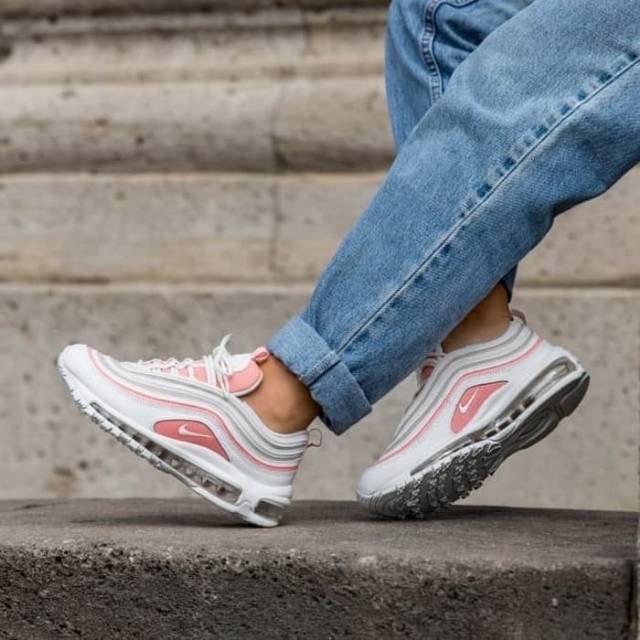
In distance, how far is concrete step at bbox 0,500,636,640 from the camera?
1.23 meters

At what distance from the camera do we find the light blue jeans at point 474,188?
1459 millimetres

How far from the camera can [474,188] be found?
4.87ft

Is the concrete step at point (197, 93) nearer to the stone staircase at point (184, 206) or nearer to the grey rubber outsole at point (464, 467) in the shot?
the stone staircase at point (184, 206)

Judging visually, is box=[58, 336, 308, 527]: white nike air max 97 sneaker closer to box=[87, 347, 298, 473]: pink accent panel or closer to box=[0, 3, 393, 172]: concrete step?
box=[87, 347, 298, 473]: pink accent panel

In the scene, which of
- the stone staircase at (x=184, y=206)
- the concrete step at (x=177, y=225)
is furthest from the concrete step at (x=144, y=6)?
the concrete step at (x=177, y=225)

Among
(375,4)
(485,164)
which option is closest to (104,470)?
(375,4)

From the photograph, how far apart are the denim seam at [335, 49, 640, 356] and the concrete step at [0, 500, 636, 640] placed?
0.98 ft

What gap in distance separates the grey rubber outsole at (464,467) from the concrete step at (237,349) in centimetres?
96

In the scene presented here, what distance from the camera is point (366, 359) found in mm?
1529

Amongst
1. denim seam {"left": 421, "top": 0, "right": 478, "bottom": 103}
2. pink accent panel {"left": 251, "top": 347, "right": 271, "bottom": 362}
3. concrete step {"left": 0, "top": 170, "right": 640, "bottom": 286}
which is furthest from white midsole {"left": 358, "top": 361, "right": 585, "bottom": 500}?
concrete step {"left": 0, "top": 170, "right": 640, "bottom": 286}

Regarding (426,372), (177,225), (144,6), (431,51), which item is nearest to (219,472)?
(426,372)

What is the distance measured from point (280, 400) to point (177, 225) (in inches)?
49.0

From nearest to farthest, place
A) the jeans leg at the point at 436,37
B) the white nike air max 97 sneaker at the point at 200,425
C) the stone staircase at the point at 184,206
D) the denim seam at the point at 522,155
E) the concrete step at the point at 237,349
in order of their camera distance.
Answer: the denim seam at the point at 522,155 → the white nike air max 97 sneaker at the point at 200,425 → the jeans leg at the point at 436,37 → the concrete step at the point at 237,349 → the stone staircase at the point at 184,206

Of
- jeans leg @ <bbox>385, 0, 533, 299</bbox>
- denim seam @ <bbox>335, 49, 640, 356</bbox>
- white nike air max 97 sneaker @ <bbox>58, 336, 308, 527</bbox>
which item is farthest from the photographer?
jeans leg @ <bbox>385, 0, 533, 299</bbox>
